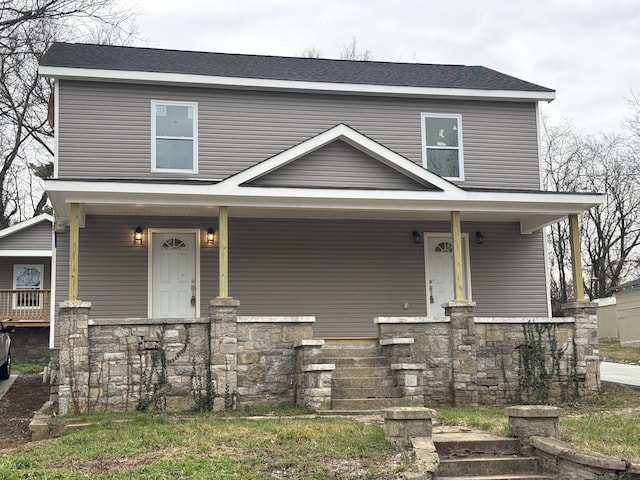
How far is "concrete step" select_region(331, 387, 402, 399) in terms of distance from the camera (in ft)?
35.0

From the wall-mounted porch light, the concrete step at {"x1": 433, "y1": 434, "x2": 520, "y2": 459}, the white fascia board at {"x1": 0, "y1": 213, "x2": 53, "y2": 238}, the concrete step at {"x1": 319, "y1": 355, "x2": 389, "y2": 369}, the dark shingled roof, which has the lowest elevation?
the concrete step at {"x1": 433, "y1": 434, "x2": 520, "y2": 459}

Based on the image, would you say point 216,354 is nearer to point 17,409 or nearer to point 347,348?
point 347,348

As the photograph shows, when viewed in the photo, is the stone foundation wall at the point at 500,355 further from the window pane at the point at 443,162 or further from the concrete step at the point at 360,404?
the window pane at the point at 443,162

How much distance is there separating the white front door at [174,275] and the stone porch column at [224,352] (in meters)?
2.70

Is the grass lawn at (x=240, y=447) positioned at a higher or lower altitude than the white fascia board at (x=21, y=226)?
lower


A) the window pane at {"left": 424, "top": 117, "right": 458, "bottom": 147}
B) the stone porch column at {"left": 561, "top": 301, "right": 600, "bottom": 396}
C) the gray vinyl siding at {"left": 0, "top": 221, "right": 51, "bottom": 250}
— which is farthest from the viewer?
the gray vinyl siding at {"left": 0, "top": 221, "right": 51, "bottom": 250}

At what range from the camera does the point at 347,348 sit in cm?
1169

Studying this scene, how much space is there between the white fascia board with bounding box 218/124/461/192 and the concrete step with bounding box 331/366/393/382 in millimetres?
3206

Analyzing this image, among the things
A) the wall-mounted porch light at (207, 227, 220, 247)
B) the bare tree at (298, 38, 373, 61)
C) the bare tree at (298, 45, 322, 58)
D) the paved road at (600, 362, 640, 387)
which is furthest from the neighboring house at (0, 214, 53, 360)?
the bare tree at (298, 38, 373, 61)

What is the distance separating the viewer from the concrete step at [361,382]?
10.8 m

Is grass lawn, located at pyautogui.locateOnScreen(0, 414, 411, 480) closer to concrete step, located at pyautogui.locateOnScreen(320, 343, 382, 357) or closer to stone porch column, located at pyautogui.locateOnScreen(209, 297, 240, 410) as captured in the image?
stone porch column, located at pyautogui.locateOnScreen(209, 297, 240, 410)

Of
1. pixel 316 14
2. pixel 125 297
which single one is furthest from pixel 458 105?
pixel 316 14

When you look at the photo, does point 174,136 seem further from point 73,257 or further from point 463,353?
point 463,353

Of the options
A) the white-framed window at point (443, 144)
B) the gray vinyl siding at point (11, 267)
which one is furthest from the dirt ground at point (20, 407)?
the white-framed window at point (443, 144)
